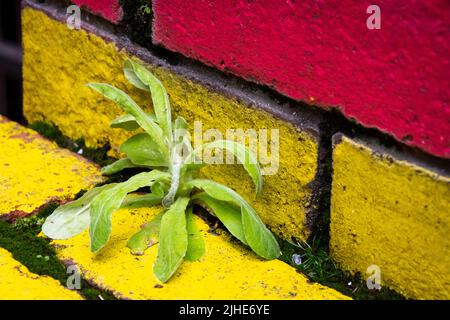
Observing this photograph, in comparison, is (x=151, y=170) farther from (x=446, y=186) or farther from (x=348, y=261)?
(x=446, y=186)

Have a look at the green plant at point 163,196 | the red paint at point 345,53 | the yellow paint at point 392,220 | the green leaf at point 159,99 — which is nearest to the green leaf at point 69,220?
the green plant at point 163,196

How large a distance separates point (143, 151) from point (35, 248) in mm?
309

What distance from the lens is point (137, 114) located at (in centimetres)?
152

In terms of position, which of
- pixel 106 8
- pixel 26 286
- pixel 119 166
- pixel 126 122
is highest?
pixel 106 8

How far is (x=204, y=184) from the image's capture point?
4.73 feet

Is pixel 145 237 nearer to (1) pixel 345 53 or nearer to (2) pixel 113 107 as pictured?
(2) pixel 113 107

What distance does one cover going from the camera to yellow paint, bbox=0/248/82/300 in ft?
4.20

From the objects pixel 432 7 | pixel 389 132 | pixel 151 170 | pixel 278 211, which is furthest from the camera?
pixel 151 170

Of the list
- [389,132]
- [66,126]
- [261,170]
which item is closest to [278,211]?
[261,170]

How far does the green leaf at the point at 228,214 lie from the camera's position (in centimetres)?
141

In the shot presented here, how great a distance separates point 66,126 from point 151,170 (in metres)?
0.35

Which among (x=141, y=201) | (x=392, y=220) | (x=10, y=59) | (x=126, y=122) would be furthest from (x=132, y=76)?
(x=10, y=59)

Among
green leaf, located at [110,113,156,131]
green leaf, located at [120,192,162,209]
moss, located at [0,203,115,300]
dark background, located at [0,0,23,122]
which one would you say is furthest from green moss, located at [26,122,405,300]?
dark background, located at [0,0,23,122]

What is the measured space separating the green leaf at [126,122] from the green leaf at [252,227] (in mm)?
256
